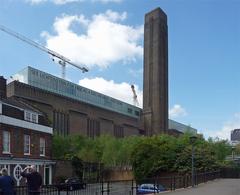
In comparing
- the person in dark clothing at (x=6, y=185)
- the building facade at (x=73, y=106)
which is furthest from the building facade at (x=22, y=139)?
the building facade at (x=73, y=106)

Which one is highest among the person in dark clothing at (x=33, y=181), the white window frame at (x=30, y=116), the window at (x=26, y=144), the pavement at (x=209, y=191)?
the white window frame at (x=30, y=116)

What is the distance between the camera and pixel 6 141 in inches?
1826

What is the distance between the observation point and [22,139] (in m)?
49.3

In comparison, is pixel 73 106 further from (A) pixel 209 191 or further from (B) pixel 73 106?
(A) pixel 209 191

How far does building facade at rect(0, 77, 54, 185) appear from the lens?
151 ft

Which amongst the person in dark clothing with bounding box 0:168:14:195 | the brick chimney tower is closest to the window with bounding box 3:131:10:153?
the person in dark clothing with bounding box 0:168:14:195

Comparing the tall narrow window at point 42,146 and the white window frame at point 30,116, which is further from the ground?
the white window frame at point 30,116

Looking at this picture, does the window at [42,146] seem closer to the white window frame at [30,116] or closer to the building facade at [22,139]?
the building facade at [22,139]

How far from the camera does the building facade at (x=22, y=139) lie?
46000 millimetres

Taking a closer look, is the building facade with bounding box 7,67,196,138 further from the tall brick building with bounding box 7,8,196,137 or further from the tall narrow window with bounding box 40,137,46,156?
the tall narrow window with bounding box 40,137,46,156

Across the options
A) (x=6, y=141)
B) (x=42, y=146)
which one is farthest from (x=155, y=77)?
(x=6, y=141)

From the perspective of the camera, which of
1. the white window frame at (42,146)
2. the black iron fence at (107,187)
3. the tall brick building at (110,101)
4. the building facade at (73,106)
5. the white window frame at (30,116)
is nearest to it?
the black iron fence at (107,187)

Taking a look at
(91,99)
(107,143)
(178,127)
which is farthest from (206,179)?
(178,127)

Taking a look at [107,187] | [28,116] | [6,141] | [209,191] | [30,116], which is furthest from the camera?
[30,116]
